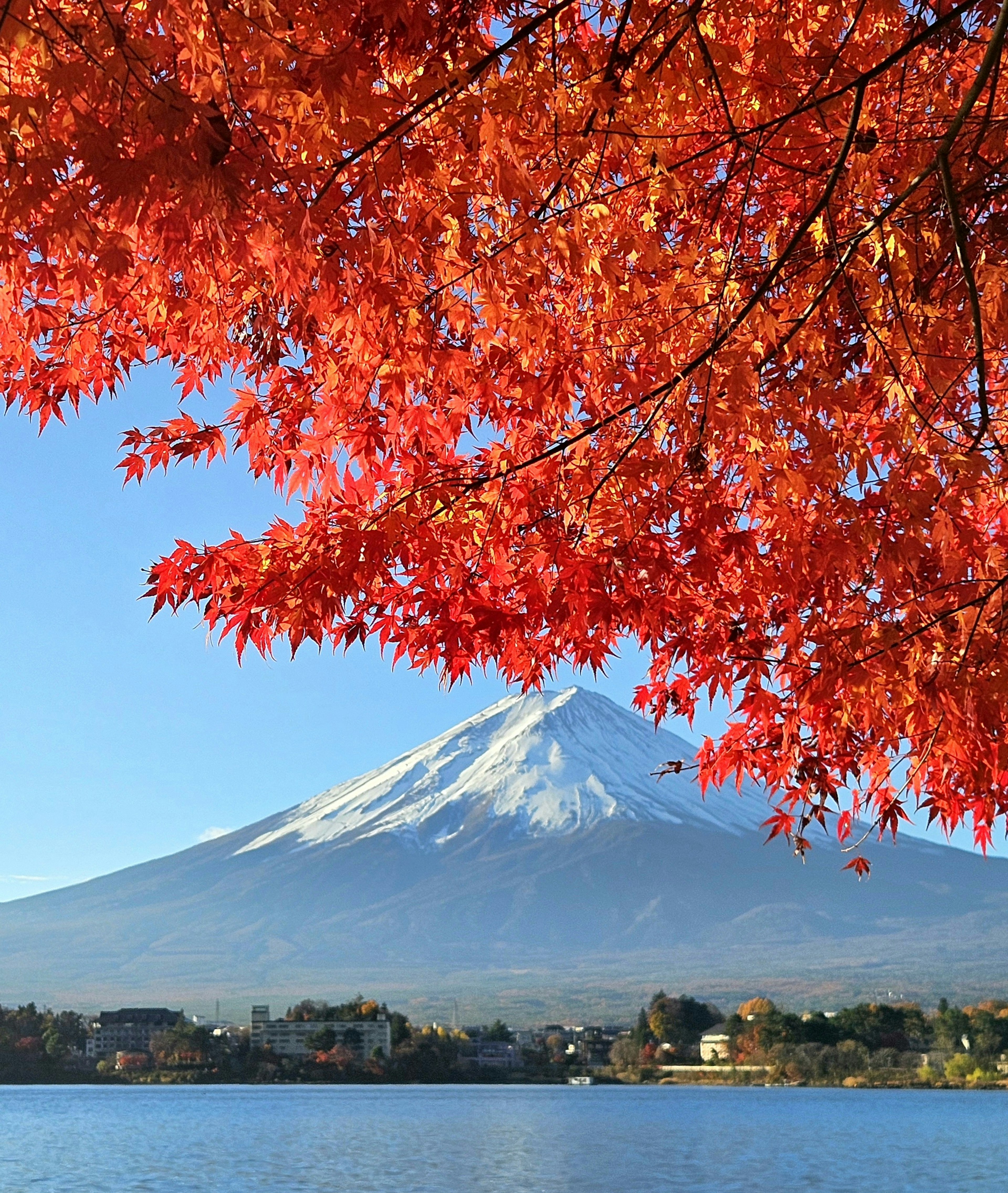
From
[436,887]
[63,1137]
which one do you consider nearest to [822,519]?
[63,1137]

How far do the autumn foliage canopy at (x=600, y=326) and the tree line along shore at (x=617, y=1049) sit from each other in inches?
3919

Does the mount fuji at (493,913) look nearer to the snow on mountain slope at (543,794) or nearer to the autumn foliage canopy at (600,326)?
the snow on mountain slope at (543,794)

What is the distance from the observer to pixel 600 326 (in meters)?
5.04

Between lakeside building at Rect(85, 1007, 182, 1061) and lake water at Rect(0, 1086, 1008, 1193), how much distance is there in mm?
6931

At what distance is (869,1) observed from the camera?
436 centimetres

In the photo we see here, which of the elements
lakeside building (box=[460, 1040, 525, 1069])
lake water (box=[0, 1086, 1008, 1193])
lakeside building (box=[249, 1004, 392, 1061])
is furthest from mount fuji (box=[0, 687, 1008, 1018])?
lakeside building (box=[249, 1004, 392, 1061])

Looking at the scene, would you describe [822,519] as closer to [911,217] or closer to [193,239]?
[911,217]

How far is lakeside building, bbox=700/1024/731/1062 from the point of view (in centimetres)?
14000

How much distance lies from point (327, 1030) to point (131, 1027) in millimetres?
19043

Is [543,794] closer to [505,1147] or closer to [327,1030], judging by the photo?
[327,1030]

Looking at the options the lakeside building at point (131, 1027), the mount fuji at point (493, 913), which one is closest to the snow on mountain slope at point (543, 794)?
the mount fuji at point (493, 913)

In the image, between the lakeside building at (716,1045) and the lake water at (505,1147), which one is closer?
the lake water at (505,1147)

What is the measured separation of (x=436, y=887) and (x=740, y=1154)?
116m

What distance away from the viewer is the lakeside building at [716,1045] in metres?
140
